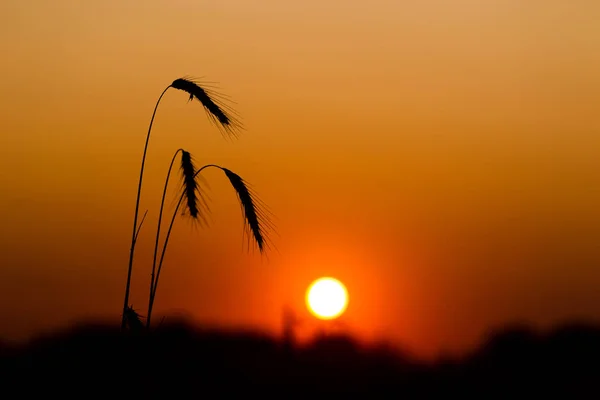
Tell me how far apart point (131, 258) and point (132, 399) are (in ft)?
8.28

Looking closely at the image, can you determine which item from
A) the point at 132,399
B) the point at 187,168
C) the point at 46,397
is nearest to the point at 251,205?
the point at 187,168

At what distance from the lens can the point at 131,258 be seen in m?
10.2

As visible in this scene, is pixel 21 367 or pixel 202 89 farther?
pixel 21 367

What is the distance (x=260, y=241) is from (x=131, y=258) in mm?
1882

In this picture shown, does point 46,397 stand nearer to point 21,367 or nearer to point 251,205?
point 21,367

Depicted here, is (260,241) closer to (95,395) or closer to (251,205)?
(251,205)

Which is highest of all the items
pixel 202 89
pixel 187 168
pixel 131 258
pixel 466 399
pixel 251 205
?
pixel 202 89

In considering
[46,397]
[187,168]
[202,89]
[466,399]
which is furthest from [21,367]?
[466,399]

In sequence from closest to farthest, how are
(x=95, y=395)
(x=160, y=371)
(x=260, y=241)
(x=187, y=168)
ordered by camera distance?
1. (x=260, y=241)
2. (x=187, y=168)
3. (x=95, y=395)
4. (x=160, y=371)

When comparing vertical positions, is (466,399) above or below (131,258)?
below

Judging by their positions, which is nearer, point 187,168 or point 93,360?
point 187,168

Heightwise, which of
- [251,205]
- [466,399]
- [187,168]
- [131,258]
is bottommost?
[466,399]

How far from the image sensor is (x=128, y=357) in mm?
10781

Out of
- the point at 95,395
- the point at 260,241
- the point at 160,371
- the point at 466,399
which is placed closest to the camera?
the point at 260,241
